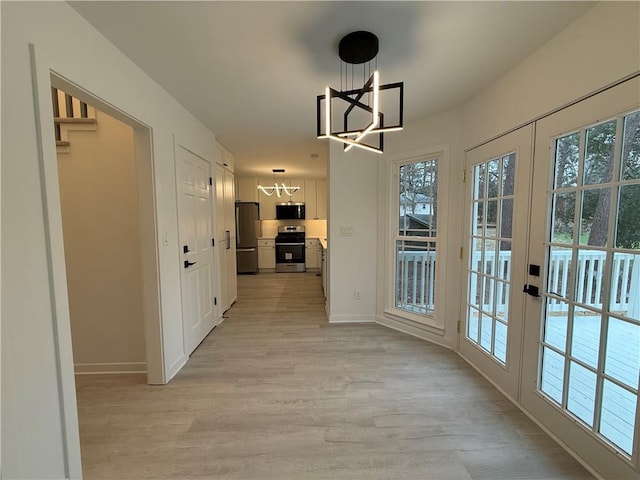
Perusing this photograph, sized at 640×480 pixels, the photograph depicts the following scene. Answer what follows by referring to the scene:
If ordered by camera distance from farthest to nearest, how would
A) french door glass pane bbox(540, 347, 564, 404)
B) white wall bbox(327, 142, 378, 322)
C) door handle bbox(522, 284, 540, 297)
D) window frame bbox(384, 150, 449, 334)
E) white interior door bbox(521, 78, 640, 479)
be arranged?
white wall bbox(327, 142, 378, 322) < window frame bbox(384, 150, 449, 334) < door handle bbox(522, 284, 540, 297) < french door glass pane bbox(540, 347, 564, 404) < white interior door bbox(521, 78, 640, 479)

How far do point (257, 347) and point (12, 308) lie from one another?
2087 mm

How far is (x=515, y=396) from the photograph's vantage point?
6.59ft

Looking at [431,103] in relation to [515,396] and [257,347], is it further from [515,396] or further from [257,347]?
[257,347]

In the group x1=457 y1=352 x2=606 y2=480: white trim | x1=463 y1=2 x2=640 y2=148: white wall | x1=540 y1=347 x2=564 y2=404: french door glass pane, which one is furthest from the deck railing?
x1=463 y1=2 x2=640 y2=148: white wall

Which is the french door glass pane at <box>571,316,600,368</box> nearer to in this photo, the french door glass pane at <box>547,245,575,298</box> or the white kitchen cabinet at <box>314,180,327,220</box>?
the french door glass pane at <box>547,245,575,298</box>

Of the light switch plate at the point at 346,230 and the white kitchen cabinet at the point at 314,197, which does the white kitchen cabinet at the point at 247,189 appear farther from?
the light switch plate at the point at 346,230

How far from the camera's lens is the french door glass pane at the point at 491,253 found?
83.7 inches

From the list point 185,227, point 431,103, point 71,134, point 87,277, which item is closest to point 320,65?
point 431,103

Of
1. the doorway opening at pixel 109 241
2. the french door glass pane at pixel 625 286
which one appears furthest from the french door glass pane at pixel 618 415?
the doorway opening at pixel 109 241

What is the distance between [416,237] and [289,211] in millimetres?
4420

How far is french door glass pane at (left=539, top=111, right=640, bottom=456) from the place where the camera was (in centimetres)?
132

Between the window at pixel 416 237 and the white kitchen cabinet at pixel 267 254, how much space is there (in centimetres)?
430

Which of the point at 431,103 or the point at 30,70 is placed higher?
the point at 431,103

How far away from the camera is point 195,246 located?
114 inches
